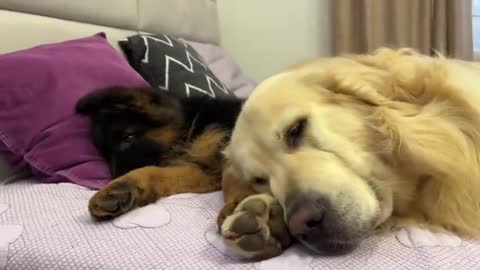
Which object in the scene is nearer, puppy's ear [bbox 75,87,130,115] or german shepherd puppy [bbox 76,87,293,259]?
german shepherd puppy [bbox 76,87,293,259]

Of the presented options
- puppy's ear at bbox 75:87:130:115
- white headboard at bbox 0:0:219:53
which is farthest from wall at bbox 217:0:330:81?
puppy's ear at bbox 75:87:130:115

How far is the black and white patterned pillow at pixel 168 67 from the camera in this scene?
2.07 meters

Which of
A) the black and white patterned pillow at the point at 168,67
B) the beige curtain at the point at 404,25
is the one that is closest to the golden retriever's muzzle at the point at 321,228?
the black and white patterned pillow at the point at 168,67

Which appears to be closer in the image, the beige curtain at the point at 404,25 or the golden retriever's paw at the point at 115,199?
the golden retriever's paw at the point at 115,199

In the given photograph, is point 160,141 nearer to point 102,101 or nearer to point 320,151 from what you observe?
point 102,101

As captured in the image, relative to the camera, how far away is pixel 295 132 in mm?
1091

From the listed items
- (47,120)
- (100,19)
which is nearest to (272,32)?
(100,19)

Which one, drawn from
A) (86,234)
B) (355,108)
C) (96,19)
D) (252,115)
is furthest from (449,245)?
(96,19)

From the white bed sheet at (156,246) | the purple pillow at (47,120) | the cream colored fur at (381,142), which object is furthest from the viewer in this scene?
the purple pillow at (47,120)

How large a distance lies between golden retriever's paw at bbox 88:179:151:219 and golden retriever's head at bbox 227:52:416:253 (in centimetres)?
23

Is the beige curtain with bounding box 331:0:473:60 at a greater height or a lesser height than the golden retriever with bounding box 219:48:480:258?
lesser

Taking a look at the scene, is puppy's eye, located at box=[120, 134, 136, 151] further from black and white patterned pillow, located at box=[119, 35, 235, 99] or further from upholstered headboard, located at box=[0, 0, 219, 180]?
black and white patterned pillow, located at box=[119, 35, 235, 99]

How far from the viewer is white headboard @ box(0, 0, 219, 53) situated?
1812mm

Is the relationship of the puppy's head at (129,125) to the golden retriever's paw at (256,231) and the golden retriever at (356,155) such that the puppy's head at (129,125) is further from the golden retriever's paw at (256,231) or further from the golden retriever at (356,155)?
the golden retriever's paw at (256,231)
